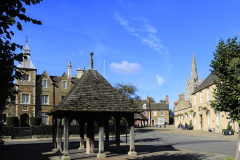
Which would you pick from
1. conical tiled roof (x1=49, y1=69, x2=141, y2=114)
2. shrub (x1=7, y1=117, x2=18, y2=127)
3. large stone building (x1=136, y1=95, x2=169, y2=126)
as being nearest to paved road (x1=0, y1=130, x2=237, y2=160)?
conical tiled roof (x1=49, y1=69, x2=141, y2=114)

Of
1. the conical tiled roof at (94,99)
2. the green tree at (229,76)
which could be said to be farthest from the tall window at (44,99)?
the green tree at (229,76)

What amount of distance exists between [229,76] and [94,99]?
7.59 metres

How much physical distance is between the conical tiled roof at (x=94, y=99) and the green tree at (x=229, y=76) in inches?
206

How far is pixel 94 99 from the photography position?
1416 centimetres

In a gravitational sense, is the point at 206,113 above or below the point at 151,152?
above

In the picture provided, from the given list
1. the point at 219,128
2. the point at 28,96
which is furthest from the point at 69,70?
the point at 219,128

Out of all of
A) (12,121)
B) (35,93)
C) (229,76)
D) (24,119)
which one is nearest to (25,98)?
(35,93)

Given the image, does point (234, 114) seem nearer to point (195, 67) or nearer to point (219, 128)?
point (219, 128)

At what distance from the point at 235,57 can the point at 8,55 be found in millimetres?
9600

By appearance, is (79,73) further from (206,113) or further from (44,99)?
(206,113)

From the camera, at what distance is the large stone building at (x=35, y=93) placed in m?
45.7

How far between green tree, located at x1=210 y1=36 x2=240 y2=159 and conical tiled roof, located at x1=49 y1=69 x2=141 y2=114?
5.22 metres

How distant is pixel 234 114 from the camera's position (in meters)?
10.5

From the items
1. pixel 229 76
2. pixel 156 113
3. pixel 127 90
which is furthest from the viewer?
pixel 156 113
